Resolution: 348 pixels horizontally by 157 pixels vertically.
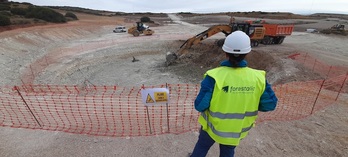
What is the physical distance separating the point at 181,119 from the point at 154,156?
1.51 m

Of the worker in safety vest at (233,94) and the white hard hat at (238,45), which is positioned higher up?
the white hard hat at (238,45)

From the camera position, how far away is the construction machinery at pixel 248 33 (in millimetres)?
14461

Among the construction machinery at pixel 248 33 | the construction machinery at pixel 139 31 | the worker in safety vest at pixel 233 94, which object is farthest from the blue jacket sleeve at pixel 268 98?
the construction machinery at pixel 139 31

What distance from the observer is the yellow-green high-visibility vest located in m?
2.16

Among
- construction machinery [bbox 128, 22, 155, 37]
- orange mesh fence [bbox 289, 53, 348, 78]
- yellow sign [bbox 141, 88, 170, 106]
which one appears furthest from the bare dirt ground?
construction machinery [bbox 128, 22, 155, 37]

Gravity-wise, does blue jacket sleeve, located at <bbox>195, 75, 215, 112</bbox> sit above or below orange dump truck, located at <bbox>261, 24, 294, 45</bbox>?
above

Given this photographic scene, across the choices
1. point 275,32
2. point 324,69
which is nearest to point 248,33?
point 275,32

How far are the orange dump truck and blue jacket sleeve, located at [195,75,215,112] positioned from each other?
55.7 ft

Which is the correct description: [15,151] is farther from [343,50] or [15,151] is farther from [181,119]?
[343,50]

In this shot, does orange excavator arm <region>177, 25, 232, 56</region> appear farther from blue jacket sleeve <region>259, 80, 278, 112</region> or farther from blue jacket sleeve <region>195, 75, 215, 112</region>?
blue jacket sleeve <region>195, 75, 215, 112</region>

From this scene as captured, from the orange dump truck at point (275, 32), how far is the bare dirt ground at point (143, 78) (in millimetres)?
2212

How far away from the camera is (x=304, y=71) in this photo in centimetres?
990

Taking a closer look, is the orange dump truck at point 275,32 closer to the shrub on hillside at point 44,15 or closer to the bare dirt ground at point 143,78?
the bare dirt ground at point 143,78

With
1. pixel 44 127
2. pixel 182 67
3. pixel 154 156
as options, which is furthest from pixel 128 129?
pixel 182 67
